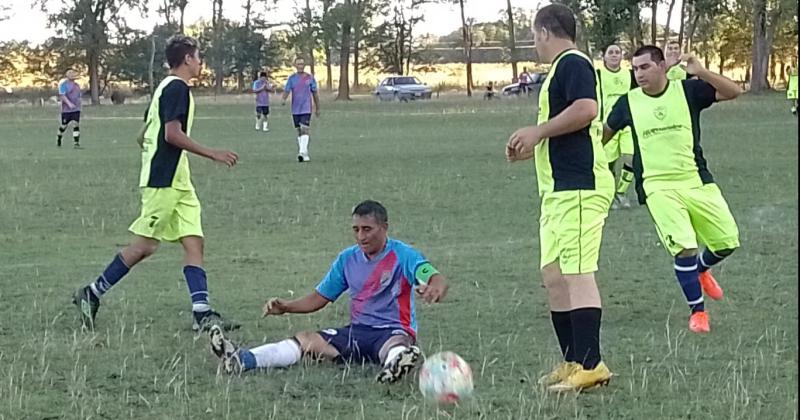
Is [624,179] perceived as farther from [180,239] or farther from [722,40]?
[722,40]

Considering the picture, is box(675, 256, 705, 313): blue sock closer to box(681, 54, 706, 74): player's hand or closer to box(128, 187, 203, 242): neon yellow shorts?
box(681, 54, 706, 74): player's hand

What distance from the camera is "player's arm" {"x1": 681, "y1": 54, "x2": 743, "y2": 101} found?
24.2ft

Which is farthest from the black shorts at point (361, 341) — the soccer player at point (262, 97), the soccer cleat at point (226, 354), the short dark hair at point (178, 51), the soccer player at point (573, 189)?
the soccer player at point (262, 97)

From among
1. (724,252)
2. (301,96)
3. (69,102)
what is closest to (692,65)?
(724,252)

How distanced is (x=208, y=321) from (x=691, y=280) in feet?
9.69

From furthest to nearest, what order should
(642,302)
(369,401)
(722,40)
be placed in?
(722,40), (642,302), (369,401)

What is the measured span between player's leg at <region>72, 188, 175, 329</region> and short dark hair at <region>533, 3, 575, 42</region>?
2817mm

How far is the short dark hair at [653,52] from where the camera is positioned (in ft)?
24.8

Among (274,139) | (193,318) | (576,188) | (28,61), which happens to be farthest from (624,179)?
(28,61)

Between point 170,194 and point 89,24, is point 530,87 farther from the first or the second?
point 170,194

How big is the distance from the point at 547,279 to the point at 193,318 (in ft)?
8.77

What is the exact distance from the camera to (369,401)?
19.4ft

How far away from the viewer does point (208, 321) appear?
7.47 meters

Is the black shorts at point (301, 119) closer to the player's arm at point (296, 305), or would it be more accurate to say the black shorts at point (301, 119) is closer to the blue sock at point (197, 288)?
the blue sock at point (197, 288)
